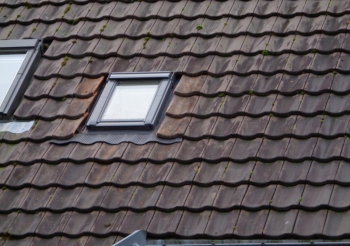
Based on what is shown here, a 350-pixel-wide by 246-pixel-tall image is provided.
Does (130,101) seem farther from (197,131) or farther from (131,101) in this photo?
(197,131)

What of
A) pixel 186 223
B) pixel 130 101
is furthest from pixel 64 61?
pixel 186 223

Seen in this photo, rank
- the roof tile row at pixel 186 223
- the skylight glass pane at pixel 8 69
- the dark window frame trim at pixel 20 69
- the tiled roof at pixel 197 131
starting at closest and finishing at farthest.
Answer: the roof tile row at pixel 186 223 < the tiled roof at pixel 197 131 < the dark window frame trim at pixel 20 69 < the skylight glass pane at pixel 8 69

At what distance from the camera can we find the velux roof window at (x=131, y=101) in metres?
6.65

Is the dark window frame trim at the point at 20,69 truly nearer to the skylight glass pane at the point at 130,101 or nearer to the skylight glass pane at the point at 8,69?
the skylight glass pane at the point at 8,69

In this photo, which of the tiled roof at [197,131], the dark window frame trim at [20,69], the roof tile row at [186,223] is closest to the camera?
the roof tile row at [186,223]

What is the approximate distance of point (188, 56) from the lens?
709 centimetres

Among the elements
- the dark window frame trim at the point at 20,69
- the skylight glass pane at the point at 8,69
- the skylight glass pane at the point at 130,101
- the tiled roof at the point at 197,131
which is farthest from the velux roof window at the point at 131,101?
the skylight glass pane at the point at 8,69

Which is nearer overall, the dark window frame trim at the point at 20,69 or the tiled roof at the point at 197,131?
the tiled roof at the point at 197,131

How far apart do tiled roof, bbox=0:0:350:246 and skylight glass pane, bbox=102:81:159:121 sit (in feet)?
0.56

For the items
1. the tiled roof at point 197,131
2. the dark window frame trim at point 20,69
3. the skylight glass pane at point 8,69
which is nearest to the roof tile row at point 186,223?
the tiled roof at point 197,131

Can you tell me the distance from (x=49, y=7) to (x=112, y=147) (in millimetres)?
2056

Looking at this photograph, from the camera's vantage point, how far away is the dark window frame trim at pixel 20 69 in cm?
705

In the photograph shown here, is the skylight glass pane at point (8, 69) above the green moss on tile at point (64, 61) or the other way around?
the other way around

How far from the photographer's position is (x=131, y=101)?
6824 millimetres
